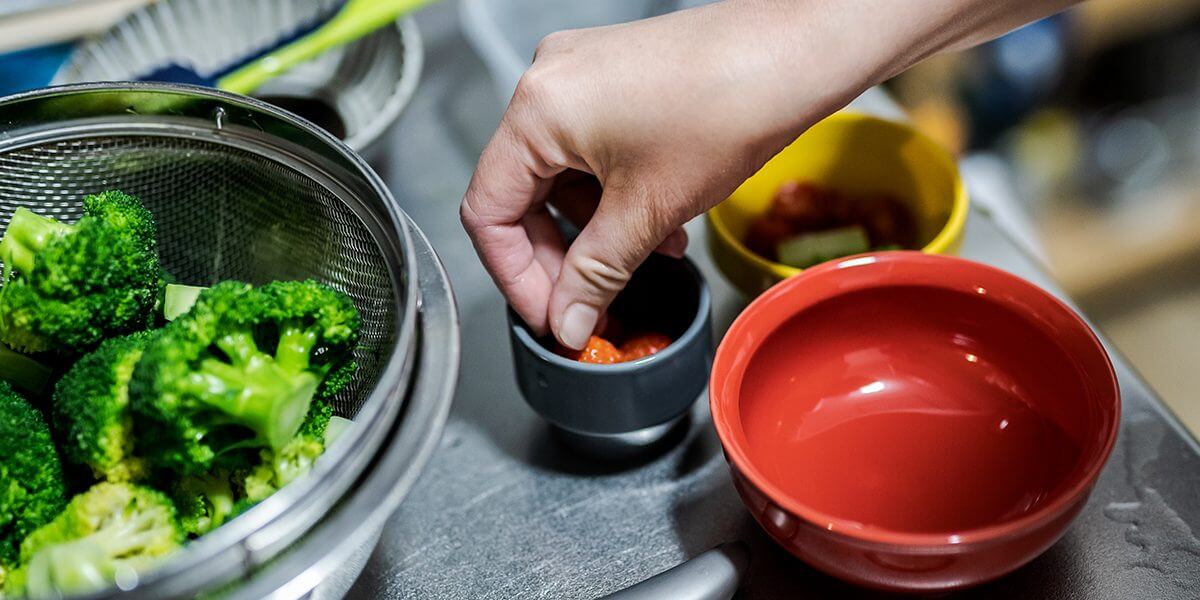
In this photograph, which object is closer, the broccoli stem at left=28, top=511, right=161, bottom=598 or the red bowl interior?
the broccoli stem at left=28, top=511, right=161, bottom=598

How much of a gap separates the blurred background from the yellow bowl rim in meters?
0.60

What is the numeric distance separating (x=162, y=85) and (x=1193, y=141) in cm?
159

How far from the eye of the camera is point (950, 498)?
0.71 meters

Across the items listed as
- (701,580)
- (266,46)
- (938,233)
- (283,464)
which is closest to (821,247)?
(938,233)

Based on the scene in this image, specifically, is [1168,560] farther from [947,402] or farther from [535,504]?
[535,504]

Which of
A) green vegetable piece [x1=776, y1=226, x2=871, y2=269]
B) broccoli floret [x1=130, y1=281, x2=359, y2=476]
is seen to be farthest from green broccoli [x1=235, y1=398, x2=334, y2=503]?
green vegetable piece [x1=776, y1=226, x2=871, y2=269]

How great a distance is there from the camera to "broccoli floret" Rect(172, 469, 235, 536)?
0.67 m

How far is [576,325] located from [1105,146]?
1.26 meters

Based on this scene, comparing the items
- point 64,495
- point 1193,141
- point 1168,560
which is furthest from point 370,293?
point 1193,141

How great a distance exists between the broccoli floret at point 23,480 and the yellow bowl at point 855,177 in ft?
1.81

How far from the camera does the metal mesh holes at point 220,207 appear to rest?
755 millimetres

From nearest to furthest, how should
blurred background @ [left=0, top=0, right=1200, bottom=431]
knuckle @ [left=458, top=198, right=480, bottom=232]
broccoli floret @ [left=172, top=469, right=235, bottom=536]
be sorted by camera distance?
broccoli floret @ [left=172, top=469, right=235, bottom=536]
knuckle @ [left=458, top=198, right=480, bottom=232]
blurred background @ [left=0, top=0, right=1200, bottom=431]

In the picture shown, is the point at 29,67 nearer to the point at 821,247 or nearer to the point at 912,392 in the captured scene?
the point at 821,247

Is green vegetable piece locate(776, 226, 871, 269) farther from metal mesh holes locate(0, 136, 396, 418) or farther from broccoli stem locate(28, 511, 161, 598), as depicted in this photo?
broccoli stem locate(28, 511, 161, 598)
